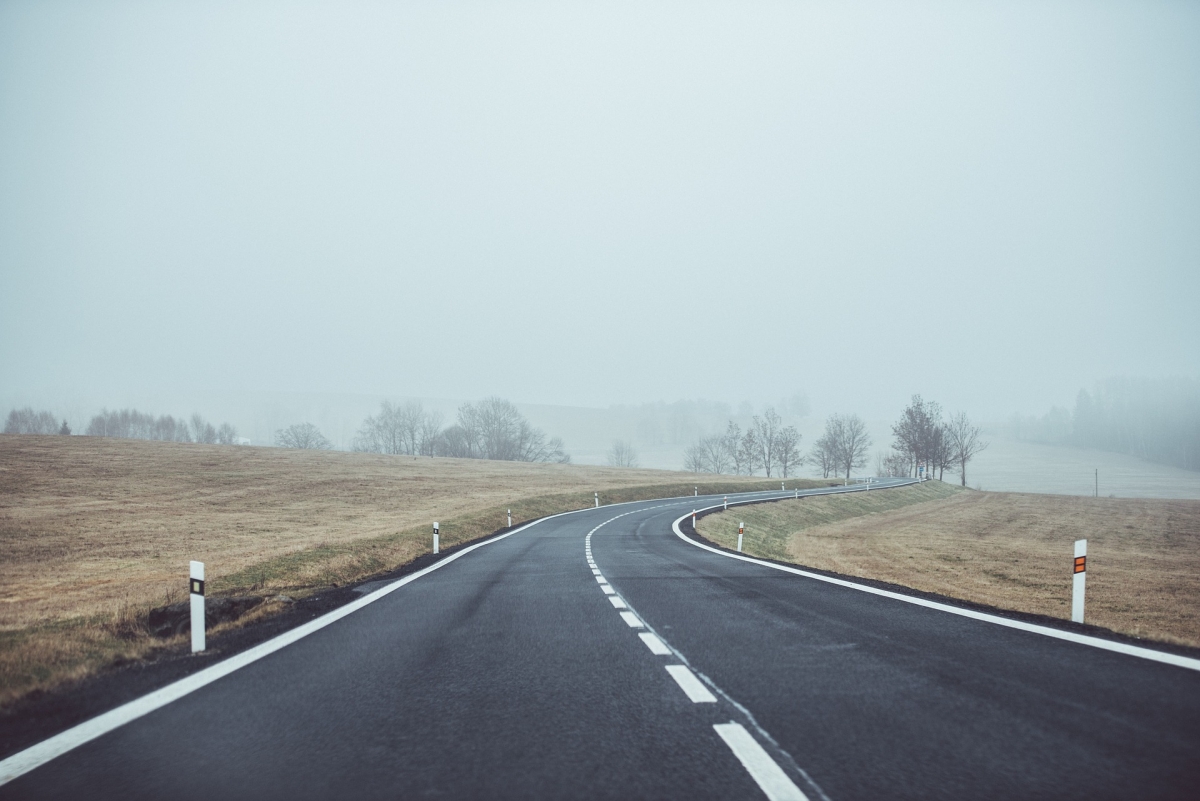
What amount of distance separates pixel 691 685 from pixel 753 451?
4632 inches

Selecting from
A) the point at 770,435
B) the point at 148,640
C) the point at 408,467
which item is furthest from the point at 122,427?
the point at 148,640

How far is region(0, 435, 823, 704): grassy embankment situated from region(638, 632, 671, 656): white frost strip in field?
4.87m

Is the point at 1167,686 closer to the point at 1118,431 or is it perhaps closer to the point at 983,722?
the point at 983,722

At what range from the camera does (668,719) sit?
4344 mm

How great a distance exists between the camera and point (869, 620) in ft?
25.6

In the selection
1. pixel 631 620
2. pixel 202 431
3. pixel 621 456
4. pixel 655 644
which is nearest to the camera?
pixel 655 644

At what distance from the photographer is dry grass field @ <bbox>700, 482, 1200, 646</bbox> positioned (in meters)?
16.4

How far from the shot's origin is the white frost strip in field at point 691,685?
477cm

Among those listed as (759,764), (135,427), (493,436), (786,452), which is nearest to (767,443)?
(786,452)

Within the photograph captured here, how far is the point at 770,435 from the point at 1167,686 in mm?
115656

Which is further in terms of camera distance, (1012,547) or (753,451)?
(753,451)

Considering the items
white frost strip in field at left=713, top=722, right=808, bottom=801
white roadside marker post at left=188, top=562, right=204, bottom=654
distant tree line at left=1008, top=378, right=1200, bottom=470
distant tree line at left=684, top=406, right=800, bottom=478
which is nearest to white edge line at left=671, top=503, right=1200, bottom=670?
white frost strip in field at left=713, top=722, right=808, bottom=801

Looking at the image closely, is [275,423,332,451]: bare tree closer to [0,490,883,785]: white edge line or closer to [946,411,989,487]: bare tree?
[946,411,989,487]: bare tree

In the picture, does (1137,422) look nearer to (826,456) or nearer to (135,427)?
(826,456)
